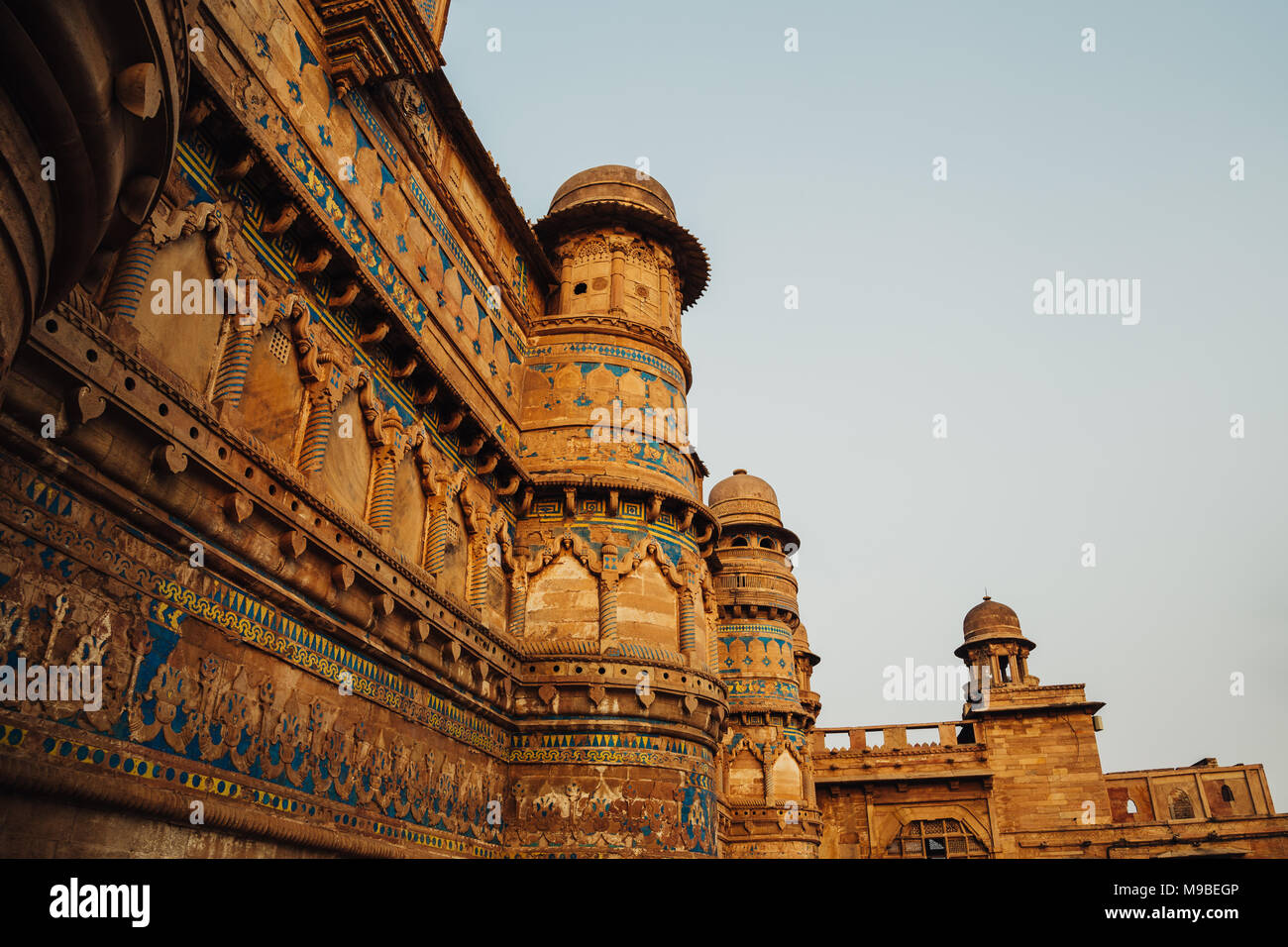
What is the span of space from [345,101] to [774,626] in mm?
19134

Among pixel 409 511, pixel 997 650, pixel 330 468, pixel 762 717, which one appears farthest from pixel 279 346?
pixel 997 650

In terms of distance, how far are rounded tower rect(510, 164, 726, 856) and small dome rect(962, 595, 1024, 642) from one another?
25.4m

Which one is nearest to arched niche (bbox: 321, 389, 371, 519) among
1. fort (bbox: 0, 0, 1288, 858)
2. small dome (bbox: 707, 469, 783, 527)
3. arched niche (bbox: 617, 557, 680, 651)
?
fort (bbox: 0, 0, 1288, 858)

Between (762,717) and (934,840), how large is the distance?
10633mm

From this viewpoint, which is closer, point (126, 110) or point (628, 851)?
point (126, 110)

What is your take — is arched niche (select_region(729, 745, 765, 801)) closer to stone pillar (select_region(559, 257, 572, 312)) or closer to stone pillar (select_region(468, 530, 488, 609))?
stone pillar (select_region(559, 257, 572, 312))

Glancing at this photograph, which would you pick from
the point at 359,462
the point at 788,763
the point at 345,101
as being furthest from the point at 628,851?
the point at 788,763

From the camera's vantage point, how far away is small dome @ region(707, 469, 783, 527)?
92.5 ft

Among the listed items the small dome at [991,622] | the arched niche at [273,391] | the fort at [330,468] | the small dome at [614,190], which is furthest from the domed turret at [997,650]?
the arched niche at [273,391]

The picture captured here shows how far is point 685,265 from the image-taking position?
18.1m

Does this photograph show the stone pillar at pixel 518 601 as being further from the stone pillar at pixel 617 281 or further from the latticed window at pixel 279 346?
the latticed window at pixel 279 346

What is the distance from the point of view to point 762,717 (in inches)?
966

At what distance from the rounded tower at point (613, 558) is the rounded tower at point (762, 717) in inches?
350
